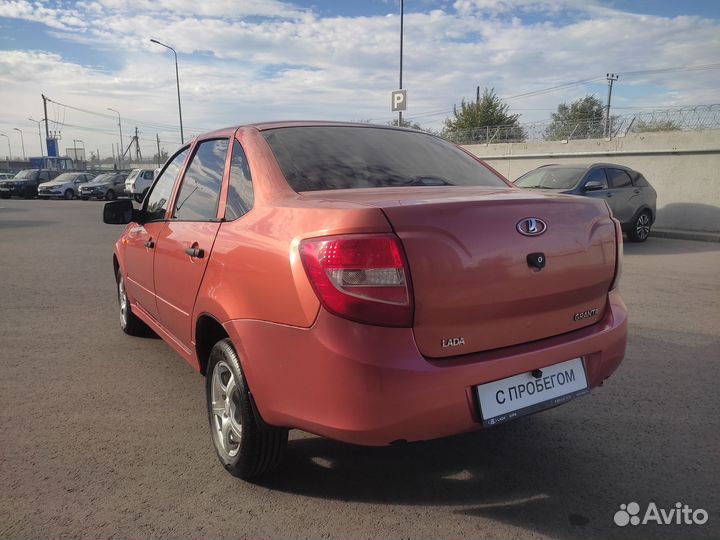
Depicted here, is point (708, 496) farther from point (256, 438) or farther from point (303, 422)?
point (256, 438)

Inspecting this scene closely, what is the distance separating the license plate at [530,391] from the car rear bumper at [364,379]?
0.04 meters

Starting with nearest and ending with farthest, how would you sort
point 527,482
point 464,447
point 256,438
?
point 256,438 → point 527,482 → point 464,447

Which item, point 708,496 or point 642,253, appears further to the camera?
point 642,253

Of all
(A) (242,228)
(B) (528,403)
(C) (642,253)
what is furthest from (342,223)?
(C) (642,253)

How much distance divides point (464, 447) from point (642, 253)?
8.97 meters

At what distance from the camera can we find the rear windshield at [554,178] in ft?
33.6

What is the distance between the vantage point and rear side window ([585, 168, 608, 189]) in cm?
1063

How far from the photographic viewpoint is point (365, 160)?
9.32ft

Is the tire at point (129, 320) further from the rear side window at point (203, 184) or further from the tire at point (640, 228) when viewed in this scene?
the tire at point (640, 228)

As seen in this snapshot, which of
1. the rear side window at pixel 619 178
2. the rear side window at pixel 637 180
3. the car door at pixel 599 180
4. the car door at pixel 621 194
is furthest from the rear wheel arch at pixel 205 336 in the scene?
the rear side window at pixel 637 180

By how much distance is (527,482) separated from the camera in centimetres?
259

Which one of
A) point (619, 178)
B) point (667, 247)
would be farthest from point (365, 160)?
point (667, 247)

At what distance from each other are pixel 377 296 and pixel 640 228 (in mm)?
11705

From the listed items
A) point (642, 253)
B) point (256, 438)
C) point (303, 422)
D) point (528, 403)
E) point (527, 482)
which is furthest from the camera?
point (642, 253)
